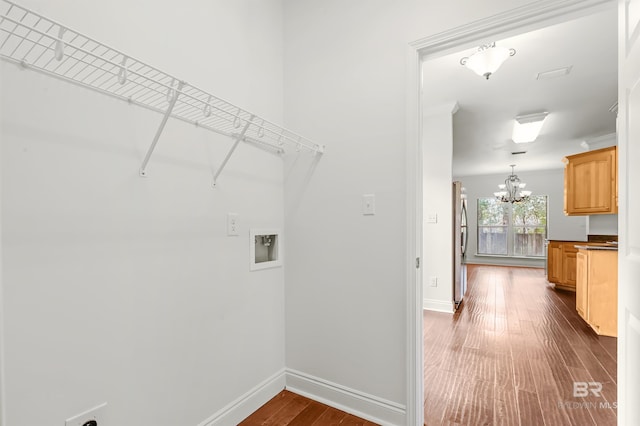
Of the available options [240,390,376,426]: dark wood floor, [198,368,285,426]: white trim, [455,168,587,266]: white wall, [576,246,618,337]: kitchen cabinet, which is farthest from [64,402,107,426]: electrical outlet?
[455,168,587,266]: white wall

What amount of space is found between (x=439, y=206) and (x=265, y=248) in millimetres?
2843

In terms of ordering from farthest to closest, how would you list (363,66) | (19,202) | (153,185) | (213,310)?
(363,66), (213,310), (153,185), (19,202)

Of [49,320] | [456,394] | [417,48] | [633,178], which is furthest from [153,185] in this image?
[456,394]

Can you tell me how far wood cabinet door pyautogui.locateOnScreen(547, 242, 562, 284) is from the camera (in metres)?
5.46

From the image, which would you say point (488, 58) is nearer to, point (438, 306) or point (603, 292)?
point (603, 292)

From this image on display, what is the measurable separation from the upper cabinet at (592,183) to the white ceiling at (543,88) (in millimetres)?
591

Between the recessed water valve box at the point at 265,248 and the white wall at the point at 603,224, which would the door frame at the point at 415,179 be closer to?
the recessed water valve box at the point at 265,248

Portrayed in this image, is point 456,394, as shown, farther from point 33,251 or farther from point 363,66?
point 33,251

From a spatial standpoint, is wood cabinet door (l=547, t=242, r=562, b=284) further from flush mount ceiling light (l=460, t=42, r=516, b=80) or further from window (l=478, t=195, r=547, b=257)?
flush mount ceiling light (l=460, t=42, r=516, b=80)

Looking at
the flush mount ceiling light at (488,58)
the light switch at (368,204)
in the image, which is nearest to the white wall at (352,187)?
the light switch at (368,204)

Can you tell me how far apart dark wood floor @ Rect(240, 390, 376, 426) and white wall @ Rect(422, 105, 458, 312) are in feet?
8.71

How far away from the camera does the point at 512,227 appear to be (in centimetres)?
889

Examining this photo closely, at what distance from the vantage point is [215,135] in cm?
157

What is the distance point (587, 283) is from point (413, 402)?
119 inches
